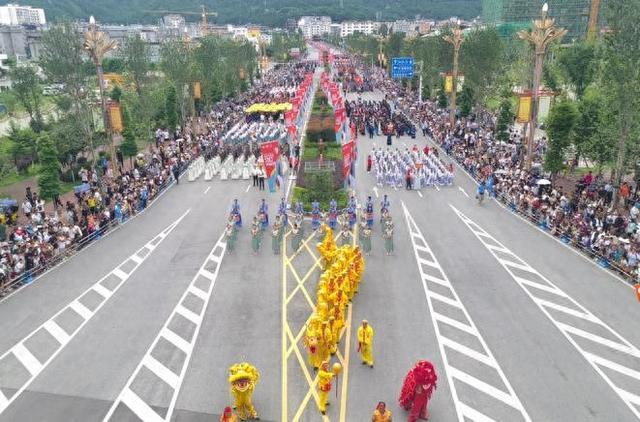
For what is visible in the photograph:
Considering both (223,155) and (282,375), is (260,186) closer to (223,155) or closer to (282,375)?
(223,155)

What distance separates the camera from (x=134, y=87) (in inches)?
2221

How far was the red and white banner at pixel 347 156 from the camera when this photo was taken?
29516 millimetres

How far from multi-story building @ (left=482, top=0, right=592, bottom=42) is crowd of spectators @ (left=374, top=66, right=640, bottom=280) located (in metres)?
76.0

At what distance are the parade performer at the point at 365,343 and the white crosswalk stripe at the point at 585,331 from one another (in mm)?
6725

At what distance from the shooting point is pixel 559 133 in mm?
31656

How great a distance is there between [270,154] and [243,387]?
17.1 meters

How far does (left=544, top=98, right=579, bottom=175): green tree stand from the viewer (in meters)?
31.7

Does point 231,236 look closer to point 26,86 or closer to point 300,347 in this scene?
point 300,347

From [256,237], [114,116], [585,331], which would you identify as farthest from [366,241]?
[114,116]

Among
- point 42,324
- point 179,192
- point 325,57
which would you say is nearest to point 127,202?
point 179,192

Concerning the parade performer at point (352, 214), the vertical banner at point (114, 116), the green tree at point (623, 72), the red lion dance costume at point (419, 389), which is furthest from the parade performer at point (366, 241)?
the vertical banner at point (114, 116)

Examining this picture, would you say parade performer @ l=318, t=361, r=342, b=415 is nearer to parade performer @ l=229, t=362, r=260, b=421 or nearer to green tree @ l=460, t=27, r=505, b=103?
parade performer @ l=229, t=362, r=260, b=421

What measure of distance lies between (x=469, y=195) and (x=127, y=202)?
68.2ft

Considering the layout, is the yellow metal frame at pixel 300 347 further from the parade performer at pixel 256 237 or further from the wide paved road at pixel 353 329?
the parade performer at pixel 256 237
